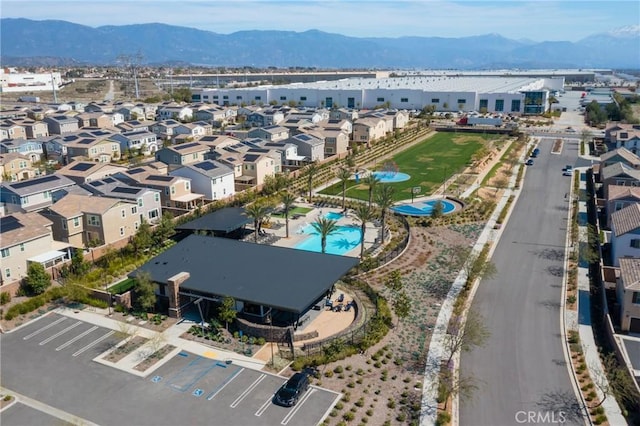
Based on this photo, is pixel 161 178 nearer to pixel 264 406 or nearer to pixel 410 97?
pixel 264 406

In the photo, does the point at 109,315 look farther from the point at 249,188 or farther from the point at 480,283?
the point at 249,188

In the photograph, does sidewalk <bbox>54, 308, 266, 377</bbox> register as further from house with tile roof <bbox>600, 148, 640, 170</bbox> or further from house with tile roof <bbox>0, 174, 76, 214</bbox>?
house with tile roof <bbox>600, 148, 640, 170</bbox>

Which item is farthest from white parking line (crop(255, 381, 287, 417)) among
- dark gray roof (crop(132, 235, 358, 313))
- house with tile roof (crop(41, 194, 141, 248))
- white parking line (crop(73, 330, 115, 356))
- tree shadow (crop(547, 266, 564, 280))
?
tree shadow (crop(547, 266, 564, 280))

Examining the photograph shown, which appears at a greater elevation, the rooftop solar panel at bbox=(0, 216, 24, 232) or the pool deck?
the rooftop solar panel at bbox=(0, 216, 24, 232)

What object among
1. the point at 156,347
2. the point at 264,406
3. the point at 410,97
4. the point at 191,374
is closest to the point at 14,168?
the point at 156,347

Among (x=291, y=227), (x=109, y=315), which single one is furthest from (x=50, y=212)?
→ (x=291, y=227)

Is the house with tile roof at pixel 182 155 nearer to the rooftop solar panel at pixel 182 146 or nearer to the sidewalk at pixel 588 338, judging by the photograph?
the rooftop solar panel at pixel 182 146

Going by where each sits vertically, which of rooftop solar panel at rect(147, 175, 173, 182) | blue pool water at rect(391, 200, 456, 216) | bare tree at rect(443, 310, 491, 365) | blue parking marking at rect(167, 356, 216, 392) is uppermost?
rooftop solar panel at rect(147, 175, 173, 182)
